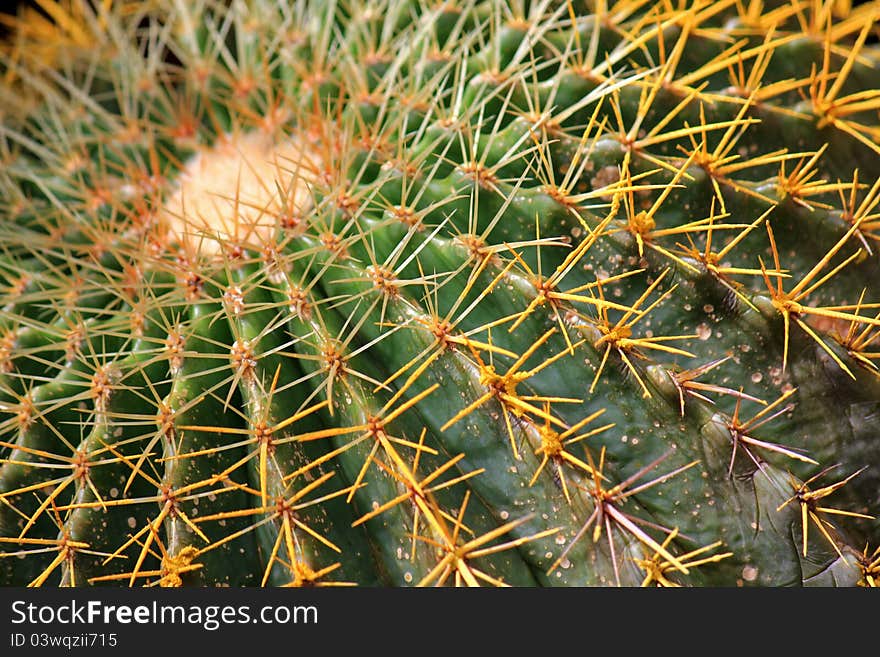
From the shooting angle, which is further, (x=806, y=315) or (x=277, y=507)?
(x=806, y=315)

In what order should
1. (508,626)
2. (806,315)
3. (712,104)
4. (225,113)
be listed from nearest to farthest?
(508,626), (806,315), (712,104), (225,113)

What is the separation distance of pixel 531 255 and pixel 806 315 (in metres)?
0.47

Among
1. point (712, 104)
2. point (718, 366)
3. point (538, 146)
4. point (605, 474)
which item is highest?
point (712, 104)

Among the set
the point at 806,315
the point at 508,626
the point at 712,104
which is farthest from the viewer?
the point at 712,104

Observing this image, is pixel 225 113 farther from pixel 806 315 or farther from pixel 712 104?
pixel 806 315

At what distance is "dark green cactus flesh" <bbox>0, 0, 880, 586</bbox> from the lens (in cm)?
127

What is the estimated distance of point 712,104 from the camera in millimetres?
1548

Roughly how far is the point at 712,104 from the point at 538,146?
0.39m

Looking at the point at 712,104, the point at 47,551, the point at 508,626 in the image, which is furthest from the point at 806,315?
the point at 47,551

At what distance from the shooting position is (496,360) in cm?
133

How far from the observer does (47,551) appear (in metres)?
1.34

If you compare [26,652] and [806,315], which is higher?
[806,315]

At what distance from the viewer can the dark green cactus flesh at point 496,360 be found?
50.0 inches

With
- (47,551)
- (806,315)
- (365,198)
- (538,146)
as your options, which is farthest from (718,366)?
(47,551)
